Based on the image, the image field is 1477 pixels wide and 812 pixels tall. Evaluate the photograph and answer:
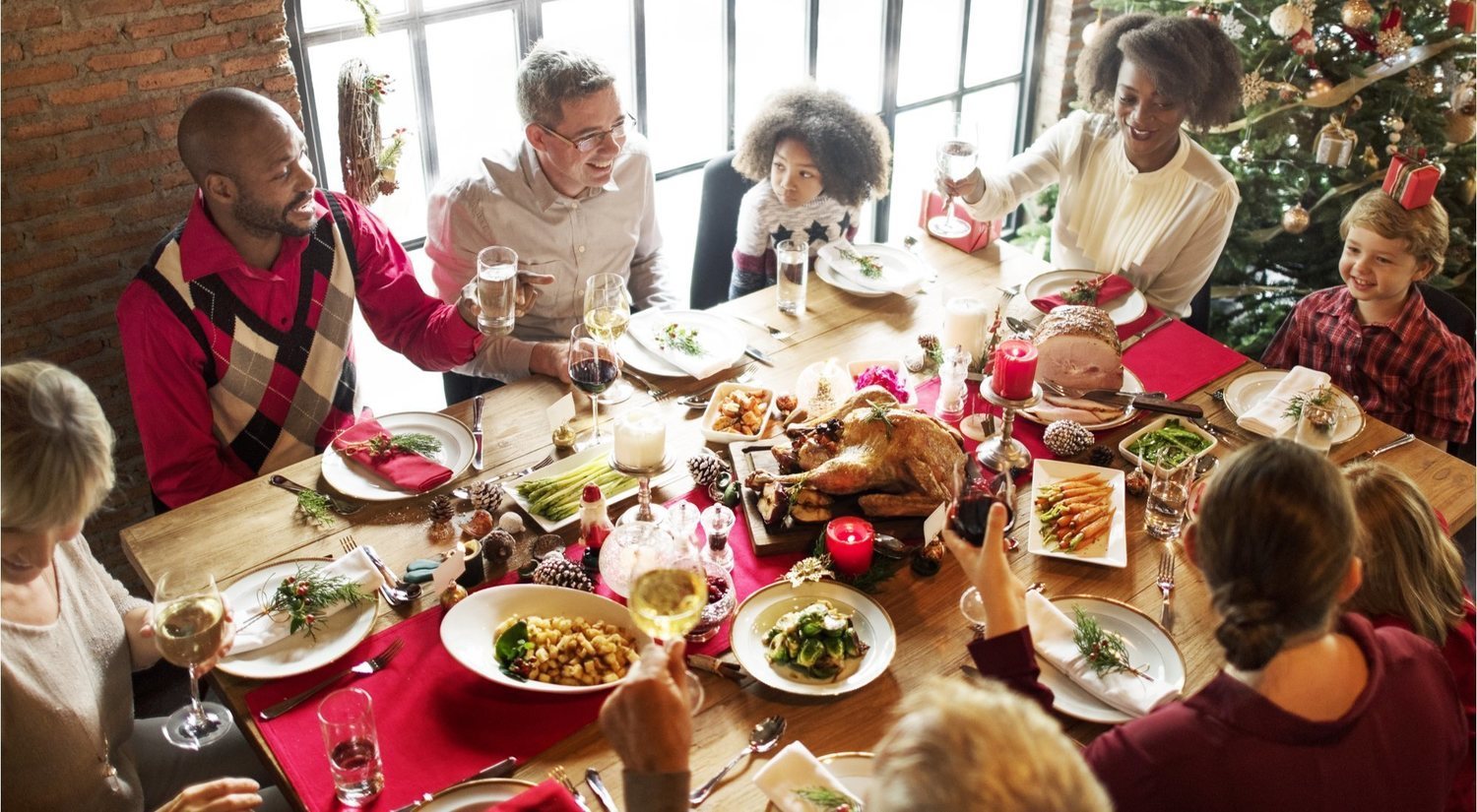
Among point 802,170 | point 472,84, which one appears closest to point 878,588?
point 802,170

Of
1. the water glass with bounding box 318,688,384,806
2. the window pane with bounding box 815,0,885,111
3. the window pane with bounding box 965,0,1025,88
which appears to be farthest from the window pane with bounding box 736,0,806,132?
the water glass with bounding box 318,688,384,806

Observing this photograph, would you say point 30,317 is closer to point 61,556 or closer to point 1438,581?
point 61,556

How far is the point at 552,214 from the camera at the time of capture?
3.32m

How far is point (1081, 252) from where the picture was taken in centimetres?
382

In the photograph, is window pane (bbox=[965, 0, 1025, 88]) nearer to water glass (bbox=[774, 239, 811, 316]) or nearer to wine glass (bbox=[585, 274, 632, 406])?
water glass (bbox=[774, 239, 811, 316])

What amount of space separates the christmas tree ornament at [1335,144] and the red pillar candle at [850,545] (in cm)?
286

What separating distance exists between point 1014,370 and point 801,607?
64 centimetres

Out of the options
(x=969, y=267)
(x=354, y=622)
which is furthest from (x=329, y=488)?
(x=969, y=267)

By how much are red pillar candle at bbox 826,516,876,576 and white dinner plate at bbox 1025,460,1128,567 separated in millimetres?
358

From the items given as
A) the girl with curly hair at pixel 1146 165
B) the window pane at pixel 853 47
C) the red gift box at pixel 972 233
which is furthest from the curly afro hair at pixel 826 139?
the window pane at pixel 853 47

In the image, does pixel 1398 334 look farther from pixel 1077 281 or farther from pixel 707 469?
pixel 707 469

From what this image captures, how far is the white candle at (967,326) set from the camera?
2.85 metres

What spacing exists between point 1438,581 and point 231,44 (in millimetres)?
3157

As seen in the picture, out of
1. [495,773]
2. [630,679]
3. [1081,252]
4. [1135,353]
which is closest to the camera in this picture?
[630,679]
